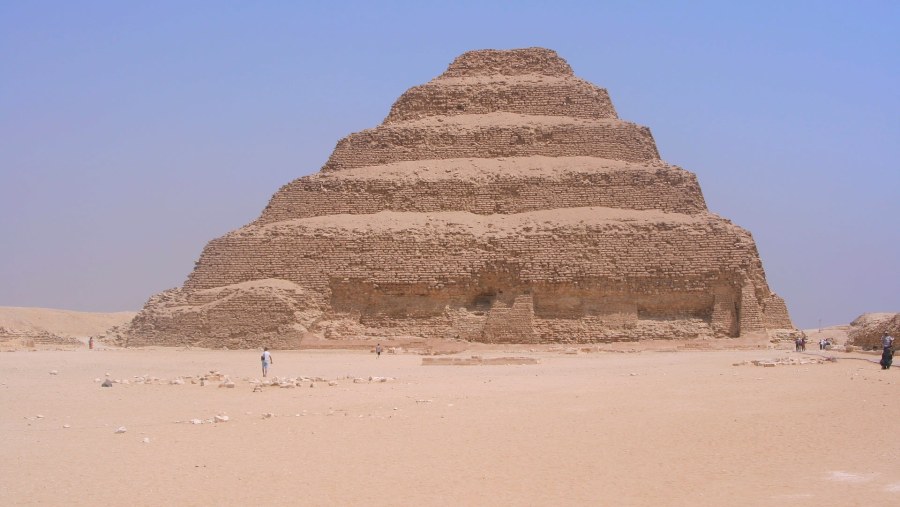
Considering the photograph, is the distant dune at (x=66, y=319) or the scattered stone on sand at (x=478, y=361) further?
the distant dune at (x=66, y=319)

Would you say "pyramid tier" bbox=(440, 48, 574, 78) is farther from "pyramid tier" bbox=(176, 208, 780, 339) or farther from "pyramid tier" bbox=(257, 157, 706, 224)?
"pyramid tier" bbox=(176, 208, 780, 339)

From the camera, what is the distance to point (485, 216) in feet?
120

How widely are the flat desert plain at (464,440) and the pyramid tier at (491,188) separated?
15324mm

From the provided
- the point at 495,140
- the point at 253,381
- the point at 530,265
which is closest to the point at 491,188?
the point at 495,140

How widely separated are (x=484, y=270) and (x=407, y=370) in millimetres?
10526

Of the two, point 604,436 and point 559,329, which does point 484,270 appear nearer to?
point 559,329

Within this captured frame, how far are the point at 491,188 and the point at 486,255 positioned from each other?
3659 mm

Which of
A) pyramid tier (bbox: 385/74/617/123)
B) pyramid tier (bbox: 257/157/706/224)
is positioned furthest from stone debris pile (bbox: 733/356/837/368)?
pyramid tier (bbox: 385/74/617/123)

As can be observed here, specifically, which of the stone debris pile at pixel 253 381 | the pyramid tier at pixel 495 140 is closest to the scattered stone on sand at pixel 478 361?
the stone debris pile at pixel 253 381

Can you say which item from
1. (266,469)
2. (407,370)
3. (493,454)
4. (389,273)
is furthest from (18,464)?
(389,273)

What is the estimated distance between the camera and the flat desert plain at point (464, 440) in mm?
9562

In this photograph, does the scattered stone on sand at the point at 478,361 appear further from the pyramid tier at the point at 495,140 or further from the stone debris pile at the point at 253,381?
the pyramid tier at the point at 495,140

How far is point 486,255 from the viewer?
34312 mm

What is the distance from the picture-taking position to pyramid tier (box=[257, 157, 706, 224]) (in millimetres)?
36125
